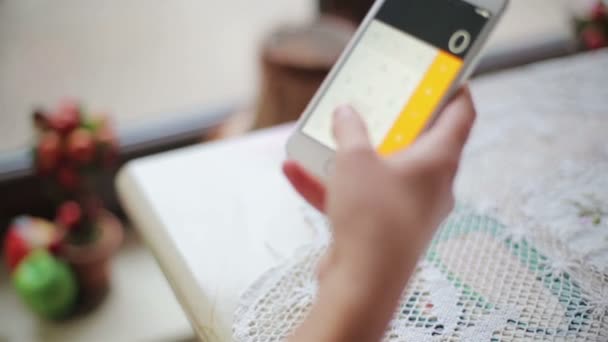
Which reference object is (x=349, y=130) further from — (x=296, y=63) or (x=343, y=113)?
(x=296, y=63)

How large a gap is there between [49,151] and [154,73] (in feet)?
1.40

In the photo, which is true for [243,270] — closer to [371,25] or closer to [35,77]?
[371,25]

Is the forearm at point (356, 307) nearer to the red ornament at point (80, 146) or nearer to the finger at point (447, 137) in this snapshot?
the finger at point (447, 137)

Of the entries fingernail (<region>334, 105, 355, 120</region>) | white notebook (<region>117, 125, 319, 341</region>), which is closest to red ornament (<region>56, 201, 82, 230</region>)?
white notebook (<region>117, 125, 319, 341</region>)

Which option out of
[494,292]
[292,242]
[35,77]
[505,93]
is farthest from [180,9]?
[494,292]

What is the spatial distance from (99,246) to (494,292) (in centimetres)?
83

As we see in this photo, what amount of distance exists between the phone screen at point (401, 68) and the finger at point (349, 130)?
98 millimetres

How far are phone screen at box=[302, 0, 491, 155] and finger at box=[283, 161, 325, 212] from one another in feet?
0.10

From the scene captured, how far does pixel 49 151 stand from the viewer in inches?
40.2

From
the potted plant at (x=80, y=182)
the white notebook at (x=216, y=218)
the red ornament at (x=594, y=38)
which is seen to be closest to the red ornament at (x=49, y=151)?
the potted plant at (x=80, y=182)

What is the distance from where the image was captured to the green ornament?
101 centimetres

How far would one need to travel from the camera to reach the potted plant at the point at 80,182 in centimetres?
103

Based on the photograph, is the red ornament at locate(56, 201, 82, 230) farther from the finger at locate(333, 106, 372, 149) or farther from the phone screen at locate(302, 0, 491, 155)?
the finger at locate(333, 106, 372, 149)

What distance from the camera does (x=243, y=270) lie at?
480mm
